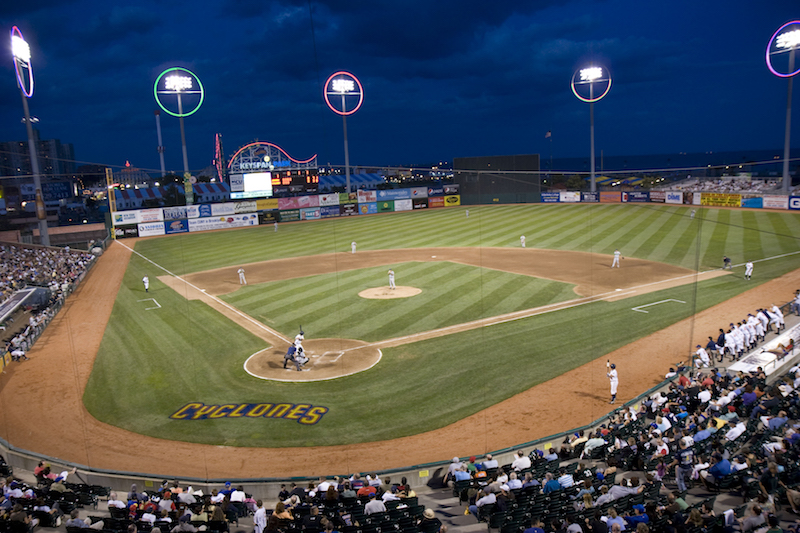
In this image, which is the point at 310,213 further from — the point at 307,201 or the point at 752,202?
the point at 752,202

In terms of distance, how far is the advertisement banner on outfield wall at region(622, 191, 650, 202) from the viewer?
65812 millimetres

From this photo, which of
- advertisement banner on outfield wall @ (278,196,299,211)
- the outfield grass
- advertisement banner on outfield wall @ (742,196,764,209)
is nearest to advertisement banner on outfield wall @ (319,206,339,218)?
advertisement banner on outfield wall @ (278,196,299,211)

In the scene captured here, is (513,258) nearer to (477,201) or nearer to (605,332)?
(605,332)

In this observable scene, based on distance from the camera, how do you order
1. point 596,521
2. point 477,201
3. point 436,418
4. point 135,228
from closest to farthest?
1. point 596,521
2. point 436,418
3. point 135,228
4. point 477,201

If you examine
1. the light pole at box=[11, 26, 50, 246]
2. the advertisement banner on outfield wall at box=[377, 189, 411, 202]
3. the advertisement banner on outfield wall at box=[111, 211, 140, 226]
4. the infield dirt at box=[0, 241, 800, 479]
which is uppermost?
the light pole at box=[11, 26, 50, 246]

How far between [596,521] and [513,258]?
29.7m

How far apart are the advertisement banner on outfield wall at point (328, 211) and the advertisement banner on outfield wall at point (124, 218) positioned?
20840mm

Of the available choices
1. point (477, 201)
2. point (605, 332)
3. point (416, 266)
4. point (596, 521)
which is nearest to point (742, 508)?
point (596, 521)

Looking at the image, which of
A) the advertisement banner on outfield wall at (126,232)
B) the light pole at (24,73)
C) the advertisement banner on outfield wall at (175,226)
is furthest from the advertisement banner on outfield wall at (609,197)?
the light pole at (24,73)

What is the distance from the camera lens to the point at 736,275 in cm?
2920

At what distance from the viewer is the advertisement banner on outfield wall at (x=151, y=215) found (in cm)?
5647

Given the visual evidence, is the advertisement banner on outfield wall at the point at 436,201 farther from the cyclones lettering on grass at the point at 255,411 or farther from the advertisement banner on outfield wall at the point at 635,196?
the cyclones lettering on grass at the point at 255,411

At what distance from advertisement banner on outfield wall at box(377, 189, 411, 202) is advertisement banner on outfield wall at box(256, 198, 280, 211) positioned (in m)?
13.6

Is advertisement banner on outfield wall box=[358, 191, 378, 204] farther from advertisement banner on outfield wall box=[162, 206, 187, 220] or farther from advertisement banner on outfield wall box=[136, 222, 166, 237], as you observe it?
advertisement banner on outfield wall box=[136, 222, 166, 237]
